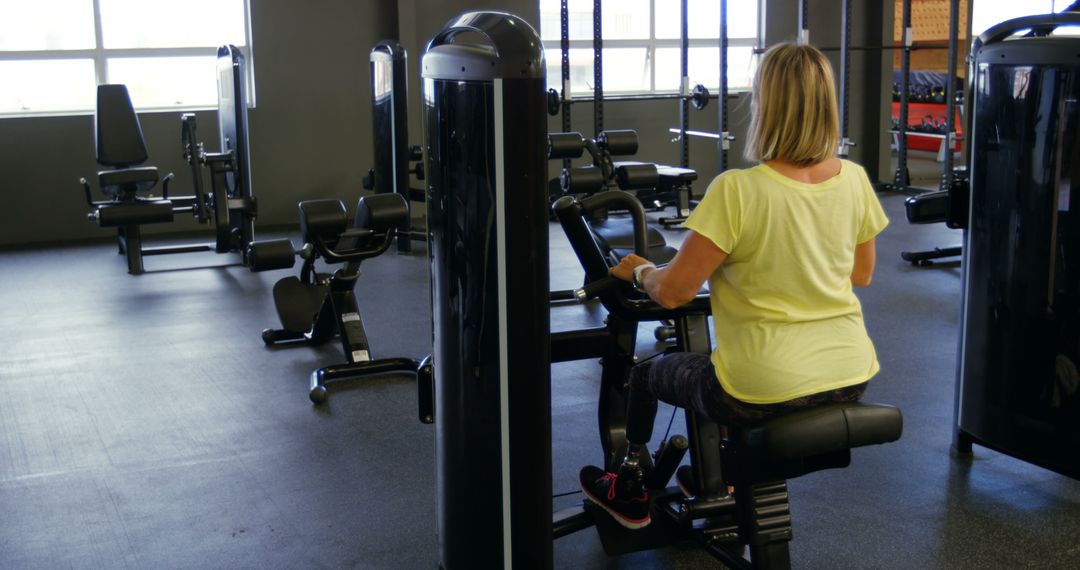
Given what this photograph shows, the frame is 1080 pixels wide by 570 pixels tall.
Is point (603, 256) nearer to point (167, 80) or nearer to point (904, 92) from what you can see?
point (167, 80)

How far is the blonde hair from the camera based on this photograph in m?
1.80

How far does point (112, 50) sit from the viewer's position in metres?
7.47

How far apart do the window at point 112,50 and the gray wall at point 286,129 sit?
19 centimetres

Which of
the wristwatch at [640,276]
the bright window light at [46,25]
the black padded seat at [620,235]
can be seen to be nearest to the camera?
the wristwatch at [640,276]

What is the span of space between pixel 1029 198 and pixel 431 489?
1770 mm

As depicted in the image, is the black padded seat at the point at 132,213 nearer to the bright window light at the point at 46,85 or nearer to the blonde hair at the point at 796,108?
the bright window light at the point at 46,85

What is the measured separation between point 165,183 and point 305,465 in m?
3.90

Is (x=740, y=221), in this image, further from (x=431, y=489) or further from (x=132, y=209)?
(x=132, y=209)

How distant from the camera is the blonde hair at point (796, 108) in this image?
5.90 ft

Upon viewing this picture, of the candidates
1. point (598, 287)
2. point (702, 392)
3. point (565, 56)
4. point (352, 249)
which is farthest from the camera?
point (565, 56)

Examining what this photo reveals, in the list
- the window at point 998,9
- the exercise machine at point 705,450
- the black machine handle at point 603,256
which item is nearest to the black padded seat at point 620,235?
the exercise machine at point 705,450

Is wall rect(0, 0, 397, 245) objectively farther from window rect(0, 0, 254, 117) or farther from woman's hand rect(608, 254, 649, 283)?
woman's hand rect(608, 254, 649, 283)

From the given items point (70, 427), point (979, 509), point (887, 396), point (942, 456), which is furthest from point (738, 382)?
point (70, 427)

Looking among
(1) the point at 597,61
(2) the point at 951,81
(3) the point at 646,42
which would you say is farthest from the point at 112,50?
(2) the point at 951,81
